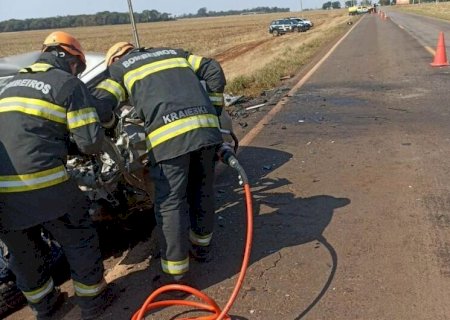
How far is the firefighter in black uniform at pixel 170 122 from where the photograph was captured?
134 inches

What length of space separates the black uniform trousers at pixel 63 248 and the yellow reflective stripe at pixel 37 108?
0.61 meters

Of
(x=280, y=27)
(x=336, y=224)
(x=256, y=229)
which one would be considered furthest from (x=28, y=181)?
(x=280, y=27)

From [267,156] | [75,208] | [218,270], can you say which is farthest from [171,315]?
[267,156]

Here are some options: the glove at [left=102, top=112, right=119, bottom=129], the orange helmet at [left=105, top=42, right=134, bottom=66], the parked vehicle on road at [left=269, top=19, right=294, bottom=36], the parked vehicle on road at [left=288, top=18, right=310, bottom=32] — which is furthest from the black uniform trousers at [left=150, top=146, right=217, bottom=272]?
the parked vehicle on road at [left=288, top=18, right=310, bottom=32]

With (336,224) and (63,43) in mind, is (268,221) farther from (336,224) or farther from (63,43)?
(63,43)

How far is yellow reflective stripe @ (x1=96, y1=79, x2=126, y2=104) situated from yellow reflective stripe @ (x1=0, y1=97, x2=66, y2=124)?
0.45 metres

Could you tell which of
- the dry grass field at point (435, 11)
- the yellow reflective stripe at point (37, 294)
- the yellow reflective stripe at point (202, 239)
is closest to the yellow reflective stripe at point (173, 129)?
the yellow reflective stripe at point (202, 239)

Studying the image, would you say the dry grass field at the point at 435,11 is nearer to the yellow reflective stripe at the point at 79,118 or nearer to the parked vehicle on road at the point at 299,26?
the parked vehicle on road at the point at 299,26

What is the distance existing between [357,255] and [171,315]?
142cm

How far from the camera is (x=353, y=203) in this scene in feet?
15.7

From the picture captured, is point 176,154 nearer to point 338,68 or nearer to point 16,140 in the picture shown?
point 16,140

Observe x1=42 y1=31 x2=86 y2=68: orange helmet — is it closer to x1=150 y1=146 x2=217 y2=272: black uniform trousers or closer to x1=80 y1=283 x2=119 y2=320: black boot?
Result: x1=150 y1=146 x2=217 y2=272: black uniform trousers

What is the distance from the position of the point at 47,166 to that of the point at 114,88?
699mm

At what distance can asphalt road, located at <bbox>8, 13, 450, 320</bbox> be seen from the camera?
3.29 metres
